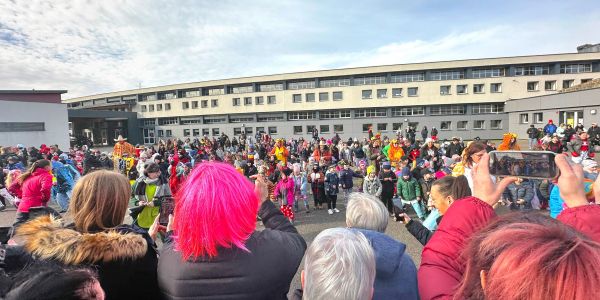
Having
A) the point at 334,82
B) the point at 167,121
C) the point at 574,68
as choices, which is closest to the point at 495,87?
the point at 574,68

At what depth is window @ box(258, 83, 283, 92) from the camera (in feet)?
149

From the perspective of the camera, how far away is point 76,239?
1.62 m

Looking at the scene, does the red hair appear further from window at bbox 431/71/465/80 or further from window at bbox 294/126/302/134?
window at bbox 431/71/465/80

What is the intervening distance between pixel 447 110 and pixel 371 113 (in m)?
9.90

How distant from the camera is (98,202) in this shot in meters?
1.94

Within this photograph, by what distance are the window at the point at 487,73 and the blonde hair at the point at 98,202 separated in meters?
45.2

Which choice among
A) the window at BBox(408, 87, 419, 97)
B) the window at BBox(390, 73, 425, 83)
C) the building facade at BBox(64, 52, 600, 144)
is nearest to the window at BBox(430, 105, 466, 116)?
the building facade at BBox(64, 52, 600, 144)

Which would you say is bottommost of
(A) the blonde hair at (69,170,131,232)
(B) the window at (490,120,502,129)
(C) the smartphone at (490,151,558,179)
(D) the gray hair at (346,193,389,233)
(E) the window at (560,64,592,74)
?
(D) the gray hair at (346,193,389,233)

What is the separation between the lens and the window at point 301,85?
44.0 metres

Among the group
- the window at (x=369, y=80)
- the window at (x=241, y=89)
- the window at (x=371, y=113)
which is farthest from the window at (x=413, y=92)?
the window at (x=241, y=89)

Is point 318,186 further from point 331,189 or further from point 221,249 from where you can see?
point 221,249

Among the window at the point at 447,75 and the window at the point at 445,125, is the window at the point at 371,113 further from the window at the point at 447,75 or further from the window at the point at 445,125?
the window at the point at 447,75

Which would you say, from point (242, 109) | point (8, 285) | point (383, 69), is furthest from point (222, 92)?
point (8, 285)

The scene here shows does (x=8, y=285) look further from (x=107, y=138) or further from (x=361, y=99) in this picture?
(x=107, y=138)
